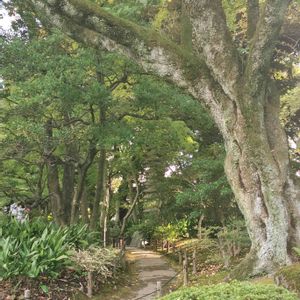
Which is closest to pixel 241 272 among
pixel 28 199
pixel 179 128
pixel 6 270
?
pixel 6 270

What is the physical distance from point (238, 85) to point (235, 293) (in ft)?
17.0

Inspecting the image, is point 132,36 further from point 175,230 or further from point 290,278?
point 175,230

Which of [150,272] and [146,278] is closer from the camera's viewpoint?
[146,278]

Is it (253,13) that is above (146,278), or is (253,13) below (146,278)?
above

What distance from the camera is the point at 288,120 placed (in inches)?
589

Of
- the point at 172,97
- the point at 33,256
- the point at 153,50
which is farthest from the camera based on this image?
the point at 172,97

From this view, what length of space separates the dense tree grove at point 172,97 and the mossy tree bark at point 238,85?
0.02 meters

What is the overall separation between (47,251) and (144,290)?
3590 mm

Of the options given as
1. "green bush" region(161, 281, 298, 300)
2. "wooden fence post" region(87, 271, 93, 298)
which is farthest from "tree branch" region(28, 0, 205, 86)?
"green bush" region(161, 281, 298, 300)

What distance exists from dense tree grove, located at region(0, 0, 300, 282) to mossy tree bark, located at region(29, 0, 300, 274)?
0.02 meters

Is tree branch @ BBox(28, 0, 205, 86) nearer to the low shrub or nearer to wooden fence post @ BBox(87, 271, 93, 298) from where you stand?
the low shrub

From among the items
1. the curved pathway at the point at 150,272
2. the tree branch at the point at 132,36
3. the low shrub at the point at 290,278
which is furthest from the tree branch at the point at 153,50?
the curved pathway at the point at 150,272

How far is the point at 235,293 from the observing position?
11.9 feet

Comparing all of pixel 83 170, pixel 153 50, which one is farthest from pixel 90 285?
pixel 153 50
